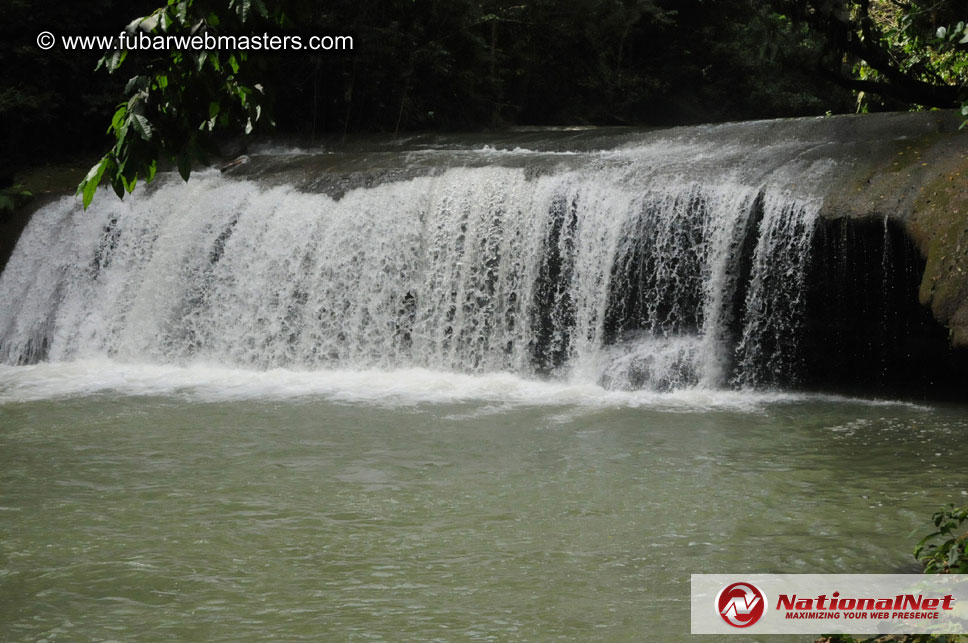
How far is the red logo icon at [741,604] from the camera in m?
4.25

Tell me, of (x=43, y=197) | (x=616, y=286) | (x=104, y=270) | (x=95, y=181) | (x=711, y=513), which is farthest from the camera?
(x=43, y=197)

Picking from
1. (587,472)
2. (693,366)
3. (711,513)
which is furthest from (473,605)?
(693,366)

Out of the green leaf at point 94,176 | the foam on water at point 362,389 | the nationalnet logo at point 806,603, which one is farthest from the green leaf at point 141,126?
the foam on water at point 362,389

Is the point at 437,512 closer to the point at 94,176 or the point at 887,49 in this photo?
the point at 94,176

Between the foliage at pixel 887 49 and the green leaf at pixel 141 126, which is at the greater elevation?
the foliage at pixel 887 49

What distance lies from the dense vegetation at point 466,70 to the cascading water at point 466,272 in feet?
5.91

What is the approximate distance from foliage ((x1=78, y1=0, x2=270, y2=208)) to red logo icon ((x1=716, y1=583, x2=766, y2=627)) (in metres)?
2.78

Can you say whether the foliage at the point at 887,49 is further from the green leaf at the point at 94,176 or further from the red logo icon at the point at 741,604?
the green leaf at the point at 94,176

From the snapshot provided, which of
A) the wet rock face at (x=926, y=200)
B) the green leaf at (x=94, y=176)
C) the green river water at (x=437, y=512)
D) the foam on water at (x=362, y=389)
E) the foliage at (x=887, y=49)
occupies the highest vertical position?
the foliage at (x=887, y=49)

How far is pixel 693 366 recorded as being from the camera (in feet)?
31.6

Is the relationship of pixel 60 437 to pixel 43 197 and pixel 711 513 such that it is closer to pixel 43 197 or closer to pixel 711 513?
pixel 711 513

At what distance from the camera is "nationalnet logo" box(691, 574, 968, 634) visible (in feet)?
12.9

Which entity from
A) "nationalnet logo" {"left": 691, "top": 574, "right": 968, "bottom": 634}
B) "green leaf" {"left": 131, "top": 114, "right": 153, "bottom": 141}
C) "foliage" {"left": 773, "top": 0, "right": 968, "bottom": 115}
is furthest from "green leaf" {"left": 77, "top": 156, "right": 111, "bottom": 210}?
"foliage" {"left": 773, "top": 0, "right": 968, "bottom": 115}

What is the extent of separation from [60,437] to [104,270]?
5.29 meters
